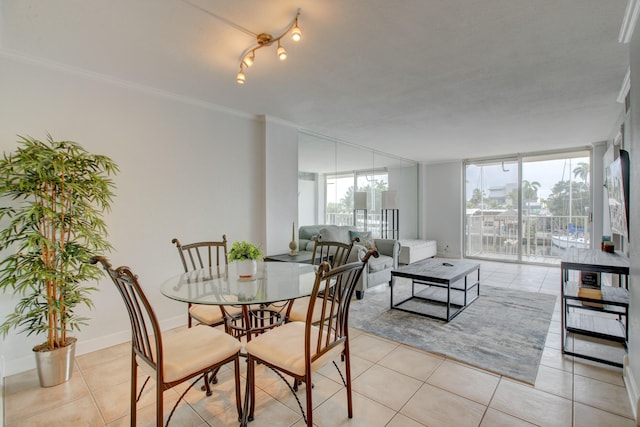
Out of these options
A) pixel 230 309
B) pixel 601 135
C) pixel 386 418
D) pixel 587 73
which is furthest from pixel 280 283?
pixel 601 135

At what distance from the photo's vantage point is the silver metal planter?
215 cm

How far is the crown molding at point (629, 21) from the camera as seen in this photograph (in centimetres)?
175

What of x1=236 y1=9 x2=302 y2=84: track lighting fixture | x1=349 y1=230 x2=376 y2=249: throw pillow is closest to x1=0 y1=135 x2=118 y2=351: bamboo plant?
x1=236 y1=9 x2=302 y2=84: track lighting fixture

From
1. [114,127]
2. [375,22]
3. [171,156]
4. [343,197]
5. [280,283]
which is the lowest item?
[280,283]

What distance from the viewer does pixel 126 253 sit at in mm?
2840

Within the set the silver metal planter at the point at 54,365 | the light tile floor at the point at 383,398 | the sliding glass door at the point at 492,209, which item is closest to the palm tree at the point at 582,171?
the sliding glass door at the point at 492,209

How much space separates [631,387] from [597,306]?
105 cm

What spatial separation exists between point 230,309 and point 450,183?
261 inches

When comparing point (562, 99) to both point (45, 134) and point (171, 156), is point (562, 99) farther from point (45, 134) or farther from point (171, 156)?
point (45, 134)

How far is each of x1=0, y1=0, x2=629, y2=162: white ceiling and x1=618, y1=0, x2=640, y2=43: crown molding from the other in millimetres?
51

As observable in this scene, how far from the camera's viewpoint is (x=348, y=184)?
17.9 ft

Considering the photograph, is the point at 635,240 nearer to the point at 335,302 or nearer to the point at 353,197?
the point at 335,302

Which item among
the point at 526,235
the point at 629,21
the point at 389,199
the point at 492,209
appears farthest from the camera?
the point at 492,209

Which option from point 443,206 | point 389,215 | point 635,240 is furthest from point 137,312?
point 443,206
